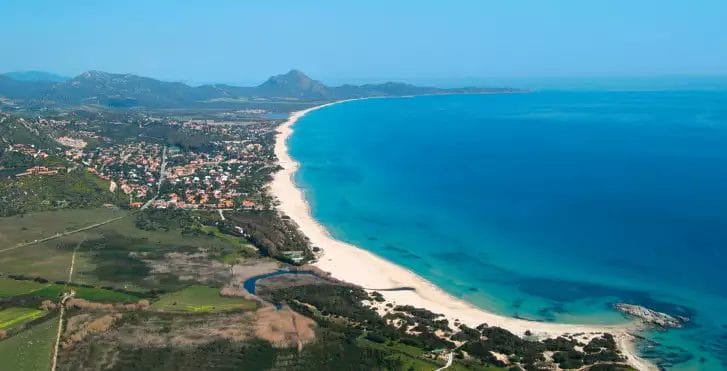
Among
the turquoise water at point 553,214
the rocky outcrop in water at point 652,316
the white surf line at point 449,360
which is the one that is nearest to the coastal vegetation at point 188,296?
the white surf line at point 449,360

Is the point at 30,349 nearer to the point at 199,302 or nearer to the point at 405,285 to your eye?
the point at 199,302

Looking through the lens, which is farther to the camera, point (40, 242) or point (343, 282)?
point (40, 242)

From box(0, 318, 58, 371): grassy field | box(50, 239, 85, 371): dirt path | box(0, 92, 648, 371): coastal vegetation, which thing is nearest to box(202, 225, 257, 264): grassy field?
box(0, 92, 648, 371): coastal vegetation

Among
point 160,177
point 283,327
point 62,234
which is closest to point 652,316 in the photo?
point 283,327

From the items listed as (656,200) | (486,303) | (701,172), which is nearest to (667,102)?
(701,172)

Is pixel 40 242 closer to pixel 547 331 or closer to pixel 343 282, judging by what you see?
pixel 343 282

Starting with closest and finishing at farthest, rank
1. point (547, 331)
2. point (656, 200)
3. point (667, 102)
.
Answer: point (547, 331) → point (656, 200) → point (667, 102)

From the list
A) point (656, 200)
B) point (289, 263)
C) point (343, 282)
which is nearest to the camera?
point (343, 282)
